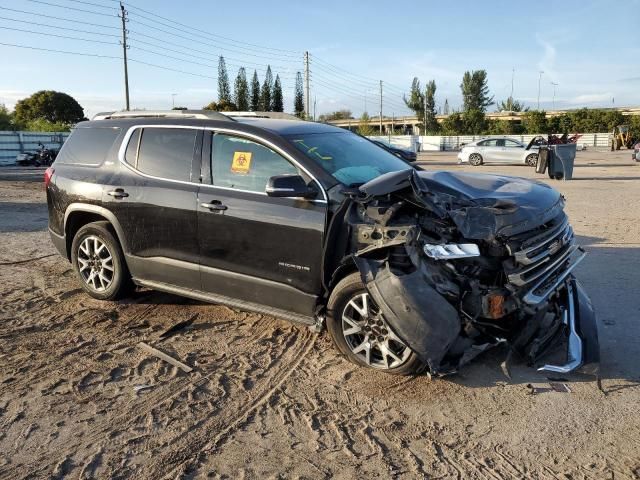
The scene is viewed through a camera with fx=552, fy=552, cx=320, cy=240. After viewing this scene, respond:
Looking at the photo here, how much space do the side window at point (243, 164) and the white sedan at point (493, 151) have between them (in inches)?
1037

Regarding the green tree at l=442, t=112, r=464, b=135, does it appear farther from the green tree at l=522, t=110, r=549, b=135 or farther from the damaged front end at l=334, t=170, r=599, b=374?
the damaged front end at l=334, t=170, r=599, b=374

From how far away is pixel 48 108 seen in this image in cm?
6906

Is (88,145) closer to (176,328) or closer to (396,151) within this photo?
(176,328)

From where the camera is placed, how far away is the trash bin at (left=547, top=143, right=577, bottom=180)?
19172 millimetres

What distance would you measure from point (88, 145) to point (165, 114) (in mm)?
1077

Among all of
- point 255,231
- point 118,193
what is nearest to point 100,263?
point 118,193

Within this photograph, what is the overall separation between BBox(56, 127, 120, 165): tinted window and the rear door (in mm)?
310

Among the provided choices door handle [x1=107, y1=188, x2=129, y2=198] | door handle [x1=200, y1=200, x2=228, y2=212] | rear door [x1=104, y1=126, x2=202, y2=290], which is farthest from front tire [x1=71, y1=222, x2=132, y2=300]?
door handle [x1=200, y1=200, x2=228, y2=212]

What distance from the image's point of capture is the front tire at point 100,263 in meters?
5.66

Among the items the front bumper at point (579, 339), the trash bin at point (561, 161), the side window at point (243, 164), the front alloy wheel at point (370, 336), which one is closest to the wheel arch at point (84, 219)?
the side window at point (243, 164)

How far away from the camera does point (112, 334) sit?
5.02 metres

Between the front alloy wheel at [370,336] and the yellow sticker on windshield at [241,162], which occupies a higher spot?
the yellow sticker on windshield at [241,162]

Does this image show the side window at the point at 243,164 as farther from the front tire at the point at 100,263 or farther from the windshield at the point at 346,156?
the front tire at the point at 100,263

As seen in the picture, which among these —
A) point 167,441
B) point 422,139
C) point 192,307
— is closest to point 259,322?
point 192,307
